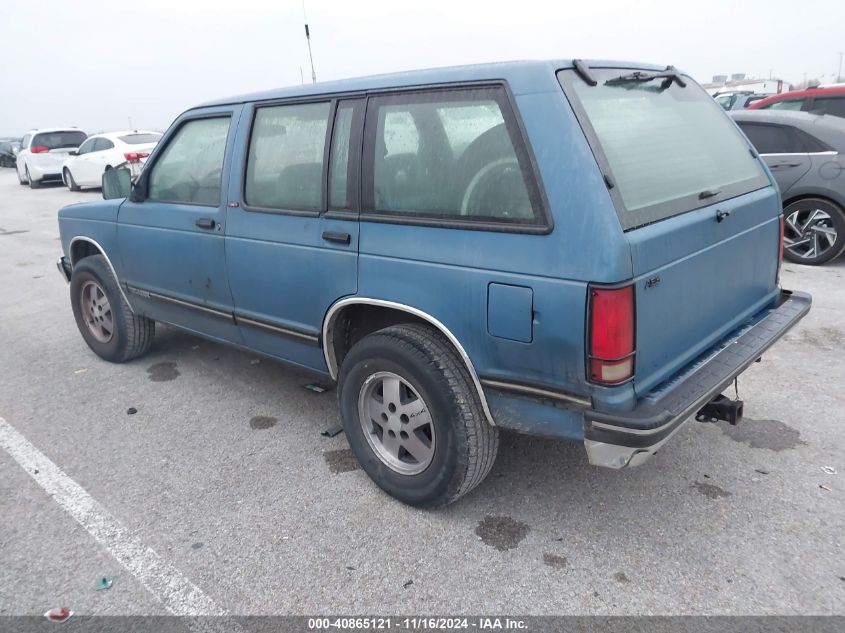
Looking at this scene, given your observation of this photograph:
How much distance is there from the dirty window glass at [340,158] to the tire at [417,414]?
2.22 ft

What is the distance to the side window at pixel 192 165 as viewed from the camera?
12.5 feet

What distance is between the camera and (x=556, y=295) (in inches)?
91.6

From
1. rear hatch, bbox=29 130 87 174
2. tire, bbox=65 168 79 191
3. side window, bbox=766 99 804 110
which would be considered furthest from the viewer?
rear hatch, bbox=29 130 87 174

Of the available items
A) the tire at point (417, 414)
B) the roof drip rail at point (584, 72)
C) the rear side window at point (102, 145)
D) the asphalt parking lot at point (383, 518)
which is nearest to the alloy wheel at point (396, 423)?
the tire at point (417, 414)

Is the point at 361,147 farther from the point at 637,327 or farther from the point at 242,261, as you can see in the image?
the point at 637,327

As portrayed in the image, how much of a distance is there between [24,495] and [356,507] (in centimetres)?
166

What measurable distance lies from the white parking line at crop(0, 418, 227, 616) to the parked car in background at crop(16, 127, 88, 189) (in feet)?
60.5

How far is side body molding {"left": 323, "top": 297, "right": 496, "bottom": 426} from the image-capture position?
2.65 m

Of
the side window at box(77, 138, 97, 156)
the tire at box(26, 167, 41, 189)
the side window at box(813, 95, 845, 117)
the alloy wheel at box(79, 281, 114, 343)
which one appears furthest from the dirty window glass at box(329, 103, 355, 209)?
the tire at box(26, 167, 41, 189)

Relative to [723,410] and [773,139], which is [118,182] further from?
[773,139]

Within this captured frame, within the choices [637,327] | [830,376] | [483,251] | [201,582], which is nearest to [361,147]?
[483,251]

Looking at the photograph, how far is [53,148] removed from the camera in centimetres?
1950

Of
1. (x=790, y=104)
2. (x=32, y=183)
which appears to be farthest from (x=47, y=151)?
(x=790, y=104)

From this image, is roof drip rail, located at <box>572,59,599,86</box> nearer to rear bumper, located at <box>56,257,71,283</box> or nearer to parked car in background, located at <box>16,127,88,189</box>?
rear bumper, located at <box>56,257,71,283</box>
